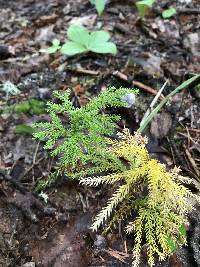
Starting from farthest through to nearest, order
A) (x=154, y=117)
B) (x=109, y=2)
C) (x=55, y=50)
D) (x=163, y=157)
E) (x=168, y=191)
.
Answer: (x=109, y=2), (x=55, y=50), (x=154, y=117), (x=163, y=157), (x=168, y=191)

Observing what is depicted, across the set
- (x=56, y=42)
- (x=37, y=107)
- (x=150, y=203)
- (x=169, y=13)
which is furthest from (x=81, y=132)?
(x=169, y=13)

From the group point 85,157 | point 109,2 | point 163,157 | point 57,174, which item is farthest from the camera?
point 109,2

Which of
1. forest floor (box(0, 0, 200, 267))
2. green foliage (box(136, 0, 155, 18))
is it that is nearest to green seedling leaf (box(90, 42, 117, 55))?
forest floor (box(0, 0, 200, 267))

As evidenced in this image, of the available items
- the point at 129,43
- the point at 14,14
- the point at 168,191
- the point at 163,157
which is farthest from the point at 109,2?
the point at 168,191

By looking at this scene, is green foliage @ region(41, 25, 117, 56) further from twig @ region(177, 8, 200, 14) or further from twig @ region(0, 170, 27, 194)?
twig @ region(0, 170, 27, 194)

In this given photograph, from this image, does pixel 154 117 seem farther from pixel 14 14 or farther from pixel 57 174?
pixel 14 14

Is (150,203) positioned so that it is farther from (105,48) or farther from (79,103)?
(105,48)
